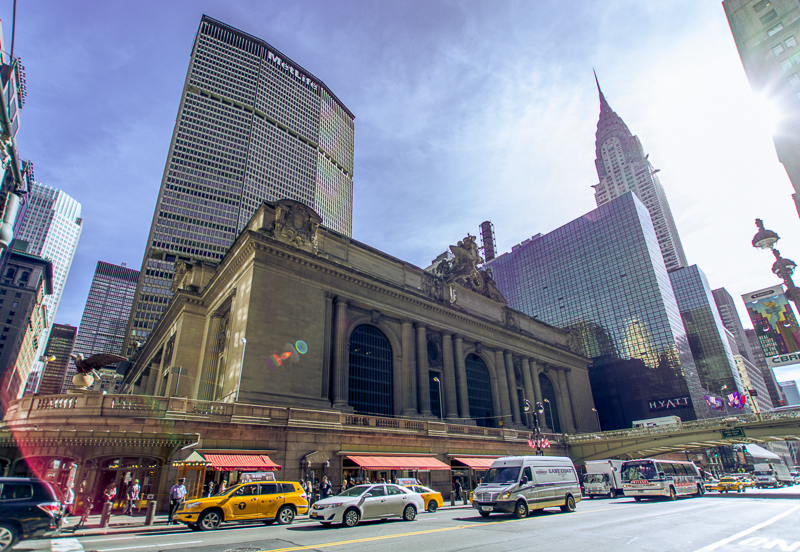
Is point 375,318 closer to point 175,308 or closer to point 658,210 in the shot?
point 175,308

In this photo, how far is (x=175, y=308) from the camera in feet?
140

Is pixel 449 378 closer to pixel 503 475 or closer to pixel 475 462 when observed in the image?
pixel 475 462

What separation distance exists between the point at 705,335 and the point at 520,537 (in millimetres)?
127974

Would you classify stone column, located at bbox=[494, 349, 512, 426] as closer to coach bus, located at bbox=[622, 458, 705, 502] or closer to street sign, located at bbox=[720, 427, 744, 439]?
street sign, located at bbox=[720, 427, 744, 439]

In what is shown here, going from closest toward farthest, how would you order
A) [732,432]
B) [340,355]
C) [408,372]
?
[340,355]
[408,372]
[732,432]

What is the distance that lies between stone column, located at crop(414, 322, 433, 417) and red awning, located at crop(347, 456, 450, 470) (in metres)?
6.69

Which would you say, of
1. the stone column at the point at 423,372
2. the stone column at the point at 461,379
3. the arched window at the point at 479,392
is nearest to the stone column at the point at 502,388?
the arched window at the point at 479,392

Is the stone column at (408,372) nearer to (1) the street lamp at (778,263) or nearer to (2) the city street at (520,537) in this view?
(2) the city street at (520,537)

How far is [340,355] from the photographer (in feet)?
112

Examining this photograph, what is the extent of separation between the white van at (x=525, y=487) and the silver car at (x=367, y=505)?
2631 mm

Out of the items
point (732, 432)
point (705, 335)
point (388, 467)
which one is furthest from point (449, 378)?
point (705, 335)

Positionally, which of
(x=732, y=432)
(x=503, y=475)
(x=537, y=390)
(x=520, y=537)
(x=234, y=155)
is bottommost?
(x=520, y=537)

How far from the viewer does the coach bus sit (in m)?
23.1

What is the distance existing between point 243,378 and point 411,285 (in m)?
20.2
